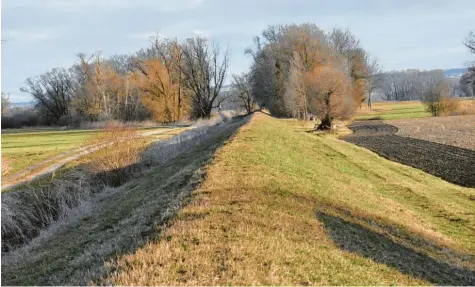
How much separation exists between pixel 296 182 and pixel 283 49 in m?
61.5

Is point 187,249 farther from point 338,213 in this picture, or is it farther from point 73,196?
point 73,196

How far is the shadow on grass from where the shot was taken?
25.5 ft

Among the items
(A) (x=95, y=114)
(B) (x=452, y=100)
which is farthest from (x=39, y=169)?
(B) (x=452, y=100)

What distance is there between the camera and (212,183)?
11.6 meters

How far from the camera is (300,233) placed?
7.98 meters

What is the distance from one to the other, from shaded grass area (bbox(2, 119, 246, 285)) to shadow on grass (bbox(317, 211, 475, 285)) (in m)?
3.65

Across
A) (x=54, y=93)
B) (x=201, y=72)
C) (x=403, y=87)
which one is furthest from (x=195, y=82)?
(x=403, y=87)

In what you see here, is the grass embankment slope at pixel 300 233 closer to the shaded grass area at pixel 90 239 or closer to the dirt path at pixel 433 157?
the shaded grass area at pixel 90 239

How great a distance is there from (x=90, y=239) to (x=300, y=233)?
203 inches

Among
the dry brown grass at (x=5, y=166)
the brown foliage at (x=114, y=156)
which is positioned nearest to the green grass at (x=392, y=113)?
the brown foliage at (x=114, y=156)

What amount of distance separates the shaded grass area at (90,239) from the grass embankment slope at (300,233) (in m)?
0.67

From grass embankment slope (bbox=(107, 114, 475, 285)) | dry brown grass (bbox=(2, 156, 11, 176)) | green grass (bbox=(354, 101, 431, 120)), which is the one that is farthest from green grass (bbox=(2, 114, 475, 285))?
green grass (bbox=(354, 101, 431, 120))

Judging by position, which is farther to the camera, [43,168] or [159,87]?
[159,87]

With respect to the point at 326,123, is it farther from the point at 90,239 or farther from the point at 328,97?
the point at 90,239
